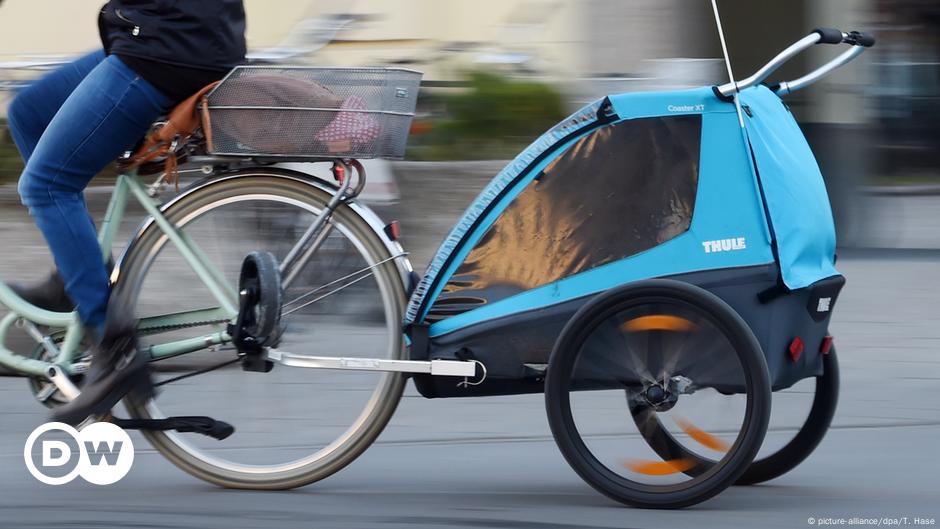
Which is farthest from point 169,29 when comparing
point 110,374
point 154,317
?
point 110,374

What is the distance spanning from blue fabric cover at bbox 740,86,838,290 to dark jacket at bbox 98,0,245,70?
1.43m

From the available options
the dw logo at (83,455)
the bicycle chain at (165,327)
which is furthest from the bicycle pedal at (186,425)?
the bicycle chain at (165,327)

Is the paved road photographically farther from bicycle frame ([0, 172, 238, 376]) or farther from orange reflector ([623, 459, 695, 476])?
bicycle frame ([0, 172, 238, 376])

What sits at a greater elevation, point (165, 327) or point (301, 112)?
point (301, 112)

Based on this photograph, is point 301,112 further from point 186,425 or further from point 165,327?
point 186,425

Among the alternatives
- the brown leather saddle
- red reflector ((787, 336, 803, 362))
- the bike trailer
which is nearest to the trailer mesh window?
the bike trailer

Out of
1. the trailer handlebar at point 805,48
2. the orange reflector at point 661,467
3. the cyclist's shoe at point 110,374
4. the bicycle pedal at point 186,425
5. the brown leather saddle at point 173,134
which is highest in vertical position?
the trailer handlebar at point 805,48

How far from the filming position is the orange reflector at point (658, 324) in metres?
3.72

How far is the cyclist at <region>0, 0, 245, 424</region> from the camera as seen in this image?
383 centimetres

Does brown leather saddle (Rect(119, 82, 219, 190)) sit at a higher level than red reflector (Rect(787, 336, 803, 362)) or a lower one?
higher

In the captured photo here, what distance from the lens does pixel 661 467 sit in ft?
12.6

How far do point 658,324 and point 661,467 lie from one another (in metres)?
0.41

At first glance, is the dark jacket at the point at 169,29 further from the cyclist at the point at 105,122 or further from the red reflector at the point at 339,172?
the red reflector at the point at 339,172

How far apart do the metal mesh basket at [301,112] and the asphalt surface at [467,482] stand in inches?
22.5
